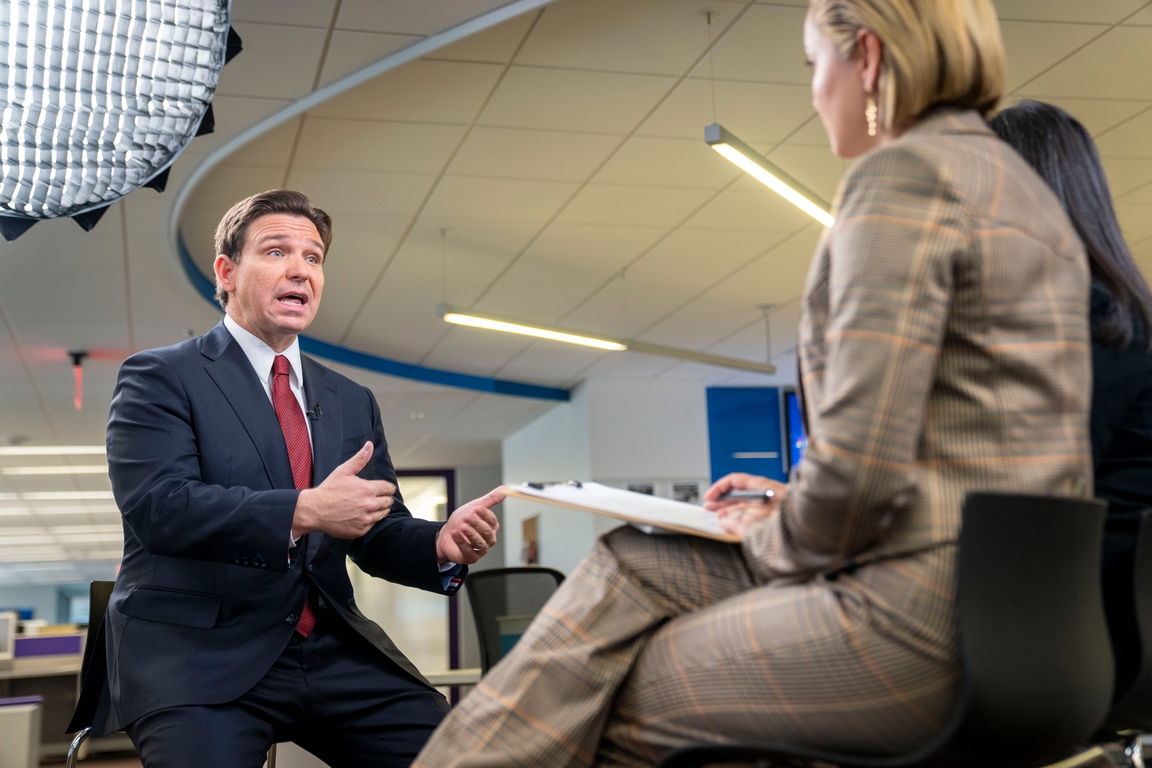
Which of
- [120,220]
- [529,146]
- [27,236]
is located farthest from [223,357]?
[27,236]

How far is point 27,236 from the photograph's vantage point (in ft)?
17.5

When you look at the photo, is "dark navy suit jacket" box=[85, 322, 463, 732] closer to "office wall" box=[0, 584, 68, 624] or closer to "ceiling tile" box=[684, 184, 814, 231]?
"ceiling tile" box=[684, 184, 814, 231]

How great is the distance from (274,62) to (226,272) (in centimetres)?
214

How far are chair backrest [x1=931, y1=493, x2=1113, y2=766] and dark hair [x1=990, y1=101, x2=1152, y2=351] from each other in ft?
1.31

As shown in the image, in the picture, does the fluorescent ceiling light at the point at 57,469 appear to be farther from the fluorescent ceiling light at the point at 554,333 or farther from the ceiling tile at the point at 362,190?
the ceiling tile at the point at 362,190

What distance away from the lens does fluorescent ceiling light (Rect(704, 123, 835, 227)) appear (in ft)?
13.1

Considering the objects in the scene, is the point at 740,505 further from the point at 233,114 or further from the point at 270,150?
the point at 270,150

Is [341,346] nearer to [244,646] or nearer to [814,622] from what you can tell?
[244,646]

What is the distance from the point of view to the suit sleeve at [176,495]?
1512 mm

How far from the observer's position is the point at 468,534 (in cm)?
177

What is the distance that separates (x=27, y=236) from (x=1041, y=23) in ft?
16.8

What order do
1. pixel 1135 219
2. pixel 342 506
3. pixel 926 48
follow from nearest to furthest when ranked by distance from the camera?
pixel 926 48 < pixel 342 506 < pixel 1135 219

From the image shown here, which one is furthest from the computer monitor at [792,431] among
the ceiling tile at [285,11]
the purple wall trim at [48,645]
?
the ceiling tile at [285,11]

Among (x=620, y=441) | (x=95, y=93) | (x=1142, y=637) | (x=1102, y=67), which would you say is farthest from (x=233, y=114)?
(x=620, y=441)
